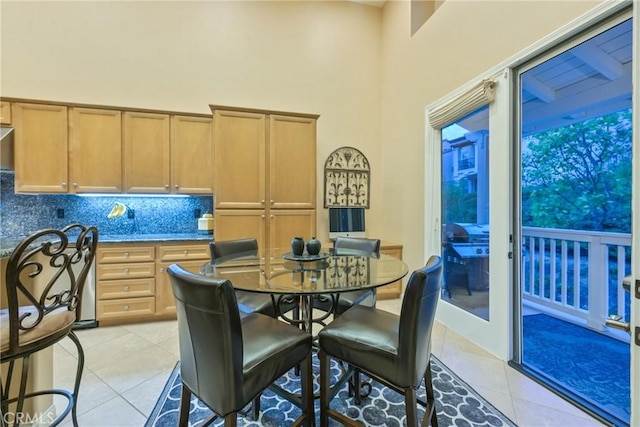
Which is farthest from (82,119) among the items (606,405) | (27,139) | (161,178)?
(606,405)

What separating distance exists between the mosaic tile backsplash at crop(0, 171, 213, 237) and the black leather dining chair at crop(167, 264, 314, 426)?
278 cm

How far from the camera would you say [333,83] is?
13.9 feet

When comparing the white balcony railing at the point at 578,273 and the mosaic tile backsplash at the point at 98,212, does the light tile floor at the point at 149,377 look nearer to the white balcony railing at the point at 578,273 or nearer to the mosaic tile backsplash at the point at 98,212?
the white balcony railing at the point at 578,273

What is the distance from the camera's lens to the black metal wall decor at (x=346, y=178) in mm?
4117

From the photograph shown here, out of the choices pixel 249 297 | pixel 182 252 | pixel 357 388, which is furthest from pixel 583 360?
pixel 182 252

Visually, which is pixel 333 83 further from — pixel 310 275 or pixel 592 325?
pixel 592 325

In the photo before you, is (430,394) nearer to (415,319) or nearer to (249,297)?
(415,319)

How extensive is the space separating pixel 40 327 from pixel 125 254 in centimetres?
198

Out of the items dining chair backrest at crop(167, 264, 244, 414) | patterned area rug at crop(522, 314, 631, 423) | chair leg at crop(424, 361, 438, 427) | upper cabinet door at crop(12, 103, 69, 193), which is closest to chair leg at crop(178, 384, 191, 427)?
dining chair backrest at crop(167, 264, 244, 414)

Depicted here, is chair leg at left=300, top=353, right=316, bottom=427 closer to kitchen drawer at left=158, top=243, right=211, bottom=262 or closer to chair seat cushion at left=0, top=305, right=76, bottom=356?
chair seat cushion at left=0, top=305, right=76, bottom=356

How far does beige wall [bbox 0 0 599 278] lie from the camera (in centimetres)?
324

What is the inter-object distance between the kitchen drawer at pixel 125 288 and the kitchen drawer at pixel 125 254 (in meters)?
0.22

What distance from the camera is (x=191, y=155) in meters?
3.47

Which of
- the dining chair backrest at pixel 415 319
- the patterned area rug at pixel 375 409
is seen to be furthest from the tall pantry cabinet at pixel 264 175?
the dining chair backrest at pixel 415 319
